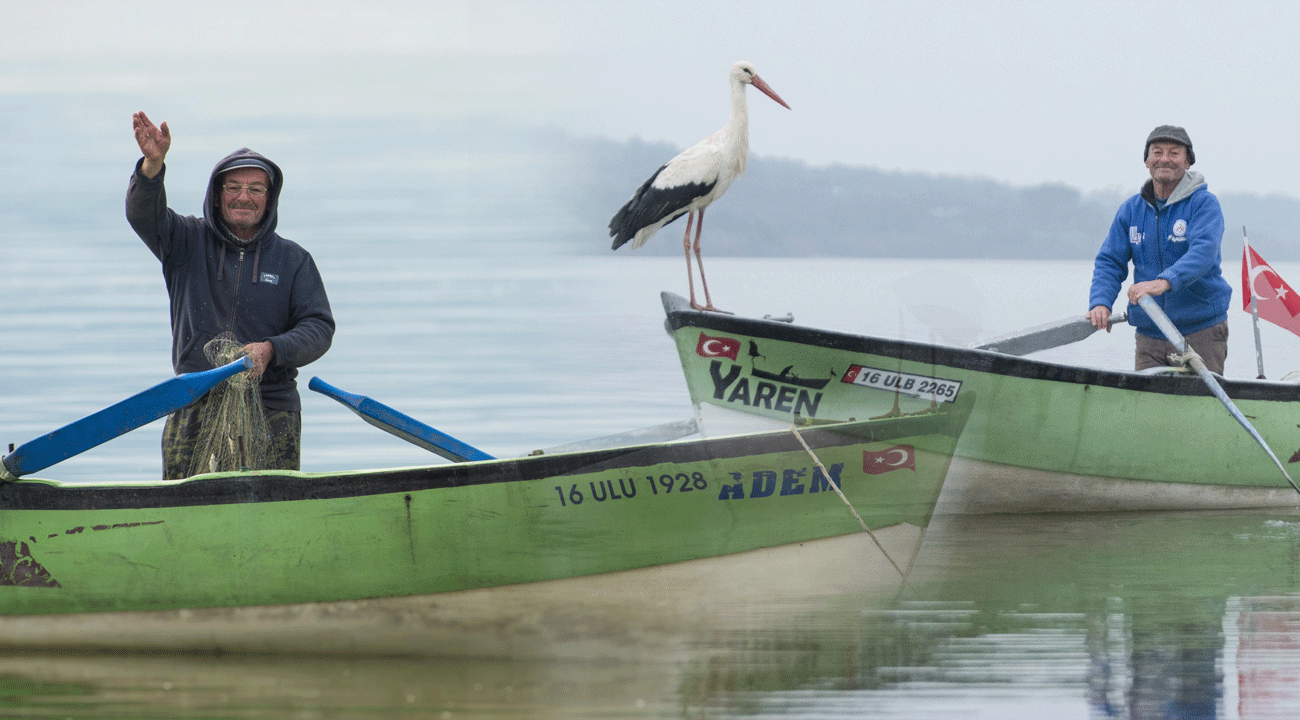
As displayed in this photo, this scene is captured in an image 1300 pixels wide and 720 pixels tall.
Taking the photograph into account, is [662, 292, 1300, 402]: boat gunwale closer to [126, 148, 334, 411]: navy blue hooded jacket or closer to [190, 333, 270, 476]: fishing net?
[126, 148, 334, 411]: navy blue hooded jacket

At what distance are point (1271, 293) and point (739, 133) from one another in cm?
290

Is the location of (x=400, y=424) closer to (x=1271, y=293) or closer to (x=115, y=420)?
(x=115, y=420)

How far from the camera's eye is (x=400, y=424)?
14.4ft

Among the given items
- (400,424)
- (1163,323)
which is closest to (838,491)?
(400,424)

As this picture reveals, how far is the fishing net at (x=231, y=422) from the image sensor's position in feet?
11.9

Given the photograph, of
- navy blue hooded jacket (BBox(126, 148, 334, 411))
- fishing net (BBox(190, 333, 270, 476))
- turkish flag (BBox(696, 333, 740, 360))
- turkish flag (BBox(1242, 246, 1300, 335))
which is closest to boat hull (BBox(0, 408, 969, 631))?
fishing net (BBox(190, 333, 270, 476))

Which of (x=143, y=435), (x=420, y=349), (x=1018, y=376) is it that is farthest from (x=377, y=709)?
(x=420, y=349)

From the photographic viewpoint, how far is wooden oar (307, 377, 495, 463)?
4.23 m

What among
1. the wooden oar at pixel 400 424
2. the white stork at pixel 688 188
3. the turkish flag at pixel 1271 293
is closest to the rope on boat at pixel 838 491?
the wooden oar at pixel 400 424

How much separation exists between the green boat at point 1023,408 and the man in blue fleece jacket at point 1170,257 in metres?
0.24

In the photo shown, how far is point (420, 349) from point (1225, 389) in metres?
11.2

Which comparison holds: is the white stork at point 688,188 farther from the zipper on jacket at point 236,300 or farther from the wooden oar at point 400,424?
the zipper on jacket at point 236,300

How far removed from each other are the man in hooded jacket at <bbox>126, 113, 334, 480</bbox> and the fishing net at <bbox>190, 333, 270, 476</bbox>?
0.03 m

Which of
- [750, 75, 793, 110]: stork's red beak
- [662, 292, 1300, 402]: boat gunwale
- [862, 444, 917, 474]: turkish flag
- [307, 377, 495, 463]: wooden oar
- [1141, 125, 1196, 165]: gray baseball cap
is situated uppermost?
[750, 75, 793, 110]: stork's red beak
